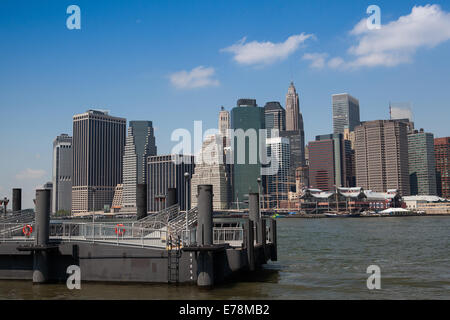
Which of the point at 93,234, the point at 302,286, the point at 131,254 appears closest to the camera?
the point at 131,254

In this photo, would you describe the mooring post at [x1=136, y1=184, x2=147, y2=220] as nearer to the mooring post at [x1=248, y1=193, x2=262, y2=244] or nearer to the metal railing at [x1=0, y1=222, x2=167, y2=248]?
the metal railing at [x1=0, y1=222, x2=167, y2=248]

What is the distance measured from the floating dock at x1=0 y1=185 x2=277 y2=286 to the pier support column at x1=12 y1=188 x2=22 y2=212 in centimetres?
1231

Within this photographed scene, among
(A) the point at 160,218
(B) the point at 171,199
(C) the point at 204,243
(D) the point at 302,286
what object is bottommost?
(D) the point at 302,286

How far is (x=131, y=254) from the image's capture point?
Answer: 29812 millimetres

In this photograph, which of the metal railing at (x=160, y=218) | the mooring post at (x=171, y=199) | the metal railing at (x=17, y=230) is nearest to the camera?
the metal railing at (x=17, y=230)

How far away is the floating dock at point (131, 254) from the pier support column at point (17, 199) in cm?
1231

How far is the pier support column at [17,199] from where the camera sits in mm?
46312

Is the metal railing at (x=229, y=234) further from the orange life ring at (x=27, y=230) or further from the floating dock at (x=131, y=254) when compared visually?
the orange life ring at (x=27, y=230)

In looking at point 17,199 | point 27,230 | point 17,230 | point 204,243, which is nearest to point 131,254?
point 204,243

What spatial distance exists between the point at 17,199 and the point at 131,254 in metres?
21.7

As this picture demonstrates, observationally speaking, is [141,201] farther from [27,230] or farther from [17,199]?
[17,199]

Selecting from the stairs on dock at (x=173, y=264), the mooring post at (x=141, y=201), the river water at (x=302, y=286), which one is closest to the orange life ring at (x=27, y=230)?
the river water at (x=302, y=286)
